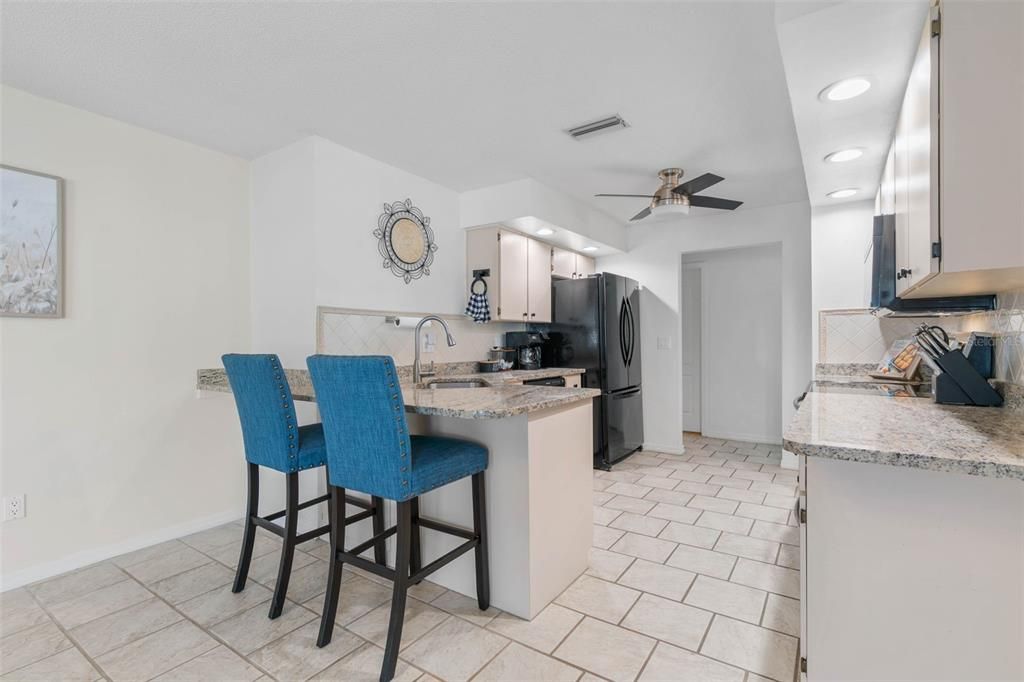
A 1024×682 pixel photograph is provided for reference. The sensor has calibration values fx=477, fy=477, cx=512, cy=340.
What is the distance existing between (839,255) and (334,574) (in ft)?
12.5

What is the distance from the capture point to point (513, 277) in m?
3.90

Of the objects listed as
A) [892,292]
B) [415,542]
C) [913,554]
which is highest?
[892,292]

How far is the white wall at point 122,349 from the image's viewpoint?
229 cm

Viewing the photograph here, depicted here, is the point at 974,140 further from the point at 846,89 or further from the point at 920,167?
the point at 846,89

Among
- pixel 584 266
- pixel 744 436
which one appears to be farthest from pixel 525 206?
pixel 744 436

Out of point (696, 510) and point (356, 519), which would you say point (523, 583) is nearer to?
point (356, 519)

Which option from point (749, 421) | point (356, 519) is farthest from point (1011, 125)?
point (749, 421)

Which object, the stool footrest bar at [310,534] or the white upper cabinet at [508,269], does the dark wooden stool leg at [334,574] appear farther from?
the white upper cabinet at [508,269]

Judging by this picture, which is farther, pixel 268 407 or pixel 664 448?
pixel 664 448

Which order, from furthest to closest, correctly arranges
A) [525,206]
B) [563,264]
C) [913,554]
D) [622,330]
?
[563,264]
[622,330]
[525,206]
[913,554]

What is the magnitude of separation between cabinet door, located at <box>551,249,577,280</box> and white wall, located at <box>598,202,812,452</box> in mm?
546

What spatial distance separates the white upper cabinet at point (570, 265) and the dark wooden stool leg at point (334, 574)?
10.4 ft

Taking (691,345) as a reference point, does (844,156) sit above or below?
above

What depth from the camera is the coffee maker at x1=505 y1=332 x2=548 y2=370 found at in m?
4.24
